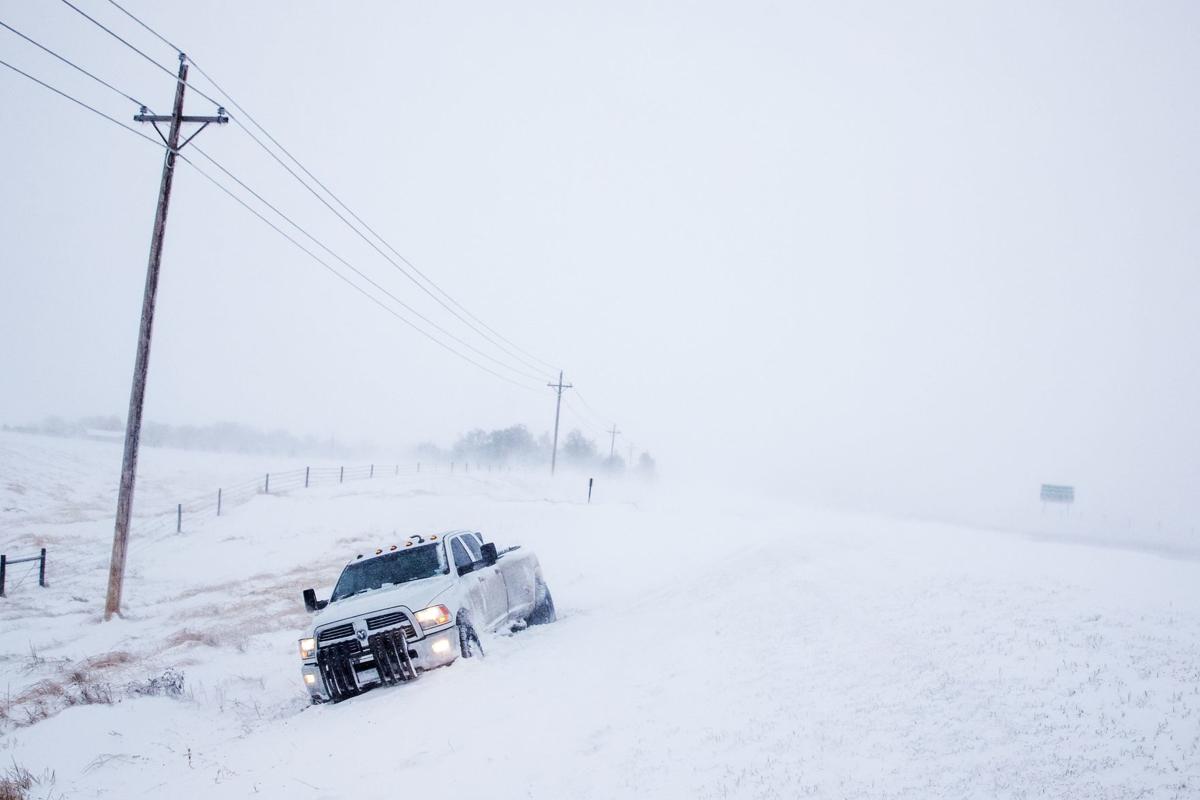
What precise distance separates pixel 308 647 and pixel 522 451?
98.2m

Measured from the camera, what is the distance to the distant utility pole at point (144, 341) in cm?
1476

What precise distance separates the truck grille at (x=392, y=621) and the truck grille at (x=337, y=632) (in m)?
0.25

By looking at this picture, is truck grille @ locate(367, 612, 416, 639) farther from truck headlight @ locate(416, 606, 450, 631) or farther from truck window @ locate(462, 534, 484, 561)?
truck window @ locate(462, 534, 484, 561)

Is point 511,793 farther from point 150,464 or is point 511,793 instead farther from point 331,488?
point 150,464

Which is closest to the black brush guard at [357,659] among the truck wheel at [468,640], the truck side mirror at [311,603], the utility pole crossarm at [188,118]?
the truck wheel at [468,640]

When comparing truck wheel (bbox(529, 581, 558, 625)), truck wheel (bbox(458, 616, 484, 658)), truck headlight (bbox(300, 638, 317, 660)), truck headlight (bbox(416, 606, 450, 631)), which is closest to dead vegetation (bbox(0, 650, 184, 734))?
truck headlight (bbox(300, 638, 317, 660))

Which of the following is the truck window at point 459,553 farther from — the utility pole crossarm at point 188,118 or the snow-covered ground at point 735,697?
the utility pole crossarm at point 188,118

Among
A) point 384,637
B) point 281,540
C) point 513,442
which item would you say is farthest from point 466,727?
point 513,442

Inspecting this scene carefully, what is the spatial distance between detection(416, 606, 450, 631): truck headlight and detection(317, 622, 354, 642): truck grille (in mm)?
877

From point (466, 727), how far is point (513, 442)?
100738mm

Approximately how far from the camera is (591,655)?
790cm

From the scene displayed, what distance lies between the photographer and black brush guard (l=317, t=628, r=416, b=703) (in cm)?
765

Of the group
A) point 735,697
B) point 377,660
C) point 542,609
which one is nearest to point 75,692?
point 377,660

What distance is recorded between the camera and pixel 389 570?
955cm
